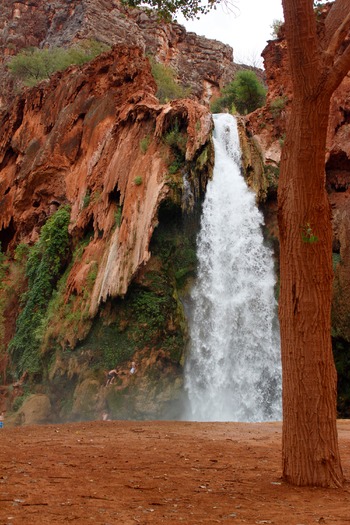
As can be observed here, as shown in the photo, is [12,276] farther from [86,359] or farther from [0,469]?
[0,469]

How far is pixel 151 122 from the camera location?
72.0 ft

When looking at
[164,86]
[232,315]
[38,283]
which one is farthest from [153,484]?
[164,86]

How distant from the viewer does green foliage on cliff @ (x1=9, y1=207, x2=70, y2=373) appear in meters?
21.2

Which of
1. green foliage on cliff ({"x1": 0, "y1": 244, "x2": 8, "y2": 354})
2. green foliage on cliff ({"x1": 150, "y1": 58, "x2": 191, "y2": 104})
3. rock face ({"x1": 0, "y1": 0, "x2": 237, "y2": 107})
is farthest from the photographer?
rock face ({"x1": 0, "y1": 0, "x2": 237, "y2": 107})

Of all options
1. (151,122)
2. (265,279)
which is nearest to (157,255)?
(265,279)

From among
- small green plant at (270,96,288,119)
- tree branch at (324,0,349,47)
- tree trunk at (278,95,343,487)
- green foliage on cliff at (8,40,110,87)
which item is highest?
green foliage on cliff at (8,40,110,87)

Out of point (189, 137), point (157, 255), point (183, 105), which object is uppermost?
point (183, 105)

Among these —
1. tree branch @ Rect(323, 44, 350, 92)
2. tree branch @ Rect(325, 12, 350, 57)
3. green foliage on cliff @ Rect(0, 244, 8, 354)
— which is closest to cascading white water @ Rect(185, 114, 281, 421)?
green foliage on cliff @ Rect(0, 244, 8, 354)

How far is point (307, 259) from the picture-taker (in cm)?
611

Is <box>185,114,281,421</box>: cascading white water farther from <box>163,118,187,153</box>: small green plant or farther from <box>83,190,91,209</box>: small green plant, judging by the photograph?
<box>83,190,91,209</box>: small green plant

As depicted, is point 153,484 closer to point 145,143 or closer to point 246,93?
point 145,143

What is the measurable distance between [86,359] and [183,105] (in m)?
10.3

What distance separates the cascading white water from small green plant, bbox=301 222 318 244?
1124 cm

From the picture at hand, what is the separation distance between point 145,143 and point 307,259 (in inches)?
633
